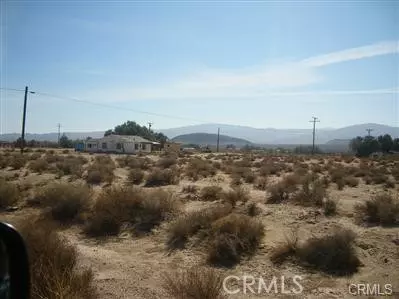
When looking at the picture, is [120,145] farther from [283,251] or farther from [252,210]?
[283,251]

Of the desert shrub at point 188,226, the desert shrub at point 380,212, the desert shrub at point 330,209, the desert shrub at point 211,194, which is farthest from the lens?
the desert shrub at point 211,194

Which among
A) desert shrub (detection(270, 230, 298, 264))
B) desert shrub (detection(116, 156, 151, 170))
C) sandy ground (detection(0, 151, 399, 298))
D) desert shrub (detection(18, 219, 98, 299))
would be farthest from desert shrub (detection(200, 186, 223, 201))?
desert shrub (detection(116, 156, 151, 170))

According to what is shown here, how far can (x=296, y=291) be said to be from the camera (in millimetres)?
7613

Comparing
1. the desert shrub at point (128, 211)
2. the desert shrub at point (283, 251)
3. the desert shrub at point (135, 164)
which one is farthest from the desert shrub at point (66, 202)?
the desert shrub at point (135, 164)

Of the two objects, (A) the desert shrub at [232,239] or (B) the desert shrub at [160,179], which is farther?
(B) the desert shrub at [160,179]

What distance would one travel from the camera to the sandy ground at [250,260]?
7719 mm

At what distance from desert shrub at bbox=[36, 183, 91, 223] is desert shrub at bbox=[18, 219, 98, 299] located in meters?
5.18

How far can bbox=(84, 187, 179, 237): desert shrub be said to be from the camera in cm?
1238

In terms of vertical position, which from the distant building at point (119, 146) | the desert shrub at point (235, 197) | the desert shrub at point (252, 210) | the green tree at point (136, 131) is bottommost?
the desert shrub at point (252, 210)

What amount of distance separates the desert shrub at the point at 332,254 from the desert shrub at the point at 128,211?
522 cm

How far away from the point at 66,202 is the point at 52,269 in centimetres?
783

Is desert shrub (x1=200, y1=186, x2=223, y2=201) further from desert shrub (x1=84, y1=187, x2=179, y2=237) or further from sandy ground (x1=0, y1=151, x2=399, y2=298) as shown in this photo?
sandy ground (x1=0, y1=151, x2=399, y2=298)

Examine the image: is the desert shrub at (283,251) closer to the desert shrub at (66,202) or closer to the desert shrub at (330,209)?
the desert shrub at (330,209)

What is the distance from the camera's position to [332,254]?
910 centimetres
